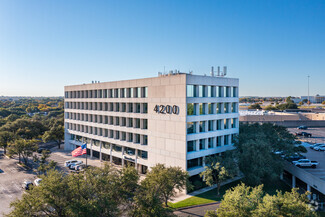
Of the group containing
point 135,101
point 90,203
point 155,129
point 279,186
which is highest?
point 135,101

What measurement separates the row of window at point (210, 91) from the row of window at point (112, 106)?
39.4 feet

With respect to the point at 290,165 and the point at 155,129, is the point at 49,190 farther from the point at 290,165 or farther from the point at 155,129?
the point at 290,165

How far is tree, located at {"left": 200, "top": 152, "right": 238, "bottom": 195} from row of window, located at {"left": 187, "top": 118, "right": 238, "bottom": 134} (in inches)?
240

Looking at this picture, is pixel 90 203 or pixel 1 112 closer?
pixel 90 203

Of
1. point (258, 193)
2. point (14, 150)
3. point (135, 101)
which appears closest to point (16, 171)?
point (14, 150)

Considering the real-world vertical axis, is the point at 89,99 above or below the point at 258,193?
above

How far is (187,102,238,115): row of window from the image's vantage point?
4406 cm

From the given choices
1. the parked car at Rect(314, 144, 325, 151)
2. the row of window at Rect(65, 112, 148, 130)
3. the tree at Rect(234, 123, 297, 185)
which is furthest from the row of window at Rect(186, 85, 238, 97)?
the parked car at Rect(314, 144, 325, 151)

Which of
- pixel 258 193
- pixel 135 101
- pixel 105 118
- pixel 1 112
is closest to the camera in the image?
pixel 258 193

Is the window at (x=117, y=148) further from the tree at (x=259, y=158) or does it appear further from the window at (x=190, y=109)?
the tree at (x=259, y=158)

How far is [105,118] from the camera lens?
6259 cm

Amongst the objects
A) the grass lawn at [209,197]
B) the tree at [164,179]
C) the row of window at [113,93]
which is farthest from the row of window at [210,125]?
the row of window at [113,93]

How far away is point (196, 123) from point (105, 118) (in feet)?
94.9

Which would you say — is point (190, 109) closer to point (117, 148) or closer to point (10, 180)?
point (117, 148)
